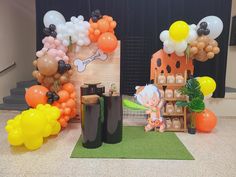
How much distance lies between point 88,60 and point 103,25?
2.19ft

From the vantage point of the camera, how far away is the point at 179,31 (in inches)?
116

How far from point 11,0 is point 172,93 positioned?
14.0ft

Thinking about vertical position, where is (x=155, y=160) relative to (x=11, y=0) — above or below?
below

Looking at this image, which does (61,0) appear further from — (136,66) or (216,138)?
(216,138)

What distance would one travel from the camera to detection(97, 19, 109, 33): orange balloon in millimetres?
3143

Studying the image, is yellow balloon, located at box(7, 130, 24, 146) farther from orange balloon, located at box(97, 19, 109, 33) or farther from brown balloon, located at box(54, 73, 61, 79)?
orange balloon, located at box(97, 19, 109, 33)

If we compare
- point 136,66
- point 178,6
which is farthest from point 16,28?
point 178,6

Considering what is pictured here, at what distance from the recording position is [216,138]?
3.03m

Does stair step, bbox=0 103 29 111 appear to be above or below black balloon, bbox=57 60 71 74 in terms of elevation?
below

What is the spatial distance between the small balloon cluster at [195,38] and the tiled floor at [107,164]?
52.0 inches

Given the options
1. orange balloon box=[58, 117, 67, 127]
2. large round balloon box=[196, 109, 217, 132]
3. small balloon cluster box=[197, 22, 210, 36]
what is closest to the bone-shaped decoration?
orange balloon box=[58, 117, 67, 127]

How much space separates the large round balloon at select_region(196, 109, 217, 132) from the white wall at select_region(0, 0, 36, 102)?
4067 mm

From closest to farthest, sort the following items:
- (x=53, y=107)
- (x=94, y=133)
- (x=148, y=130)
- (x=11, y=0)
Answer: (x=94, y=133), (x=53, y=107), (x=148, y=130), (x=11, y=0)

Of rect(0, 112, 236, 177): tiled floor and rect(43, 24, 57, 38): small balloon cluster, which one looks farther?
rect(43, 24, 57, 38): small balloon cluster
